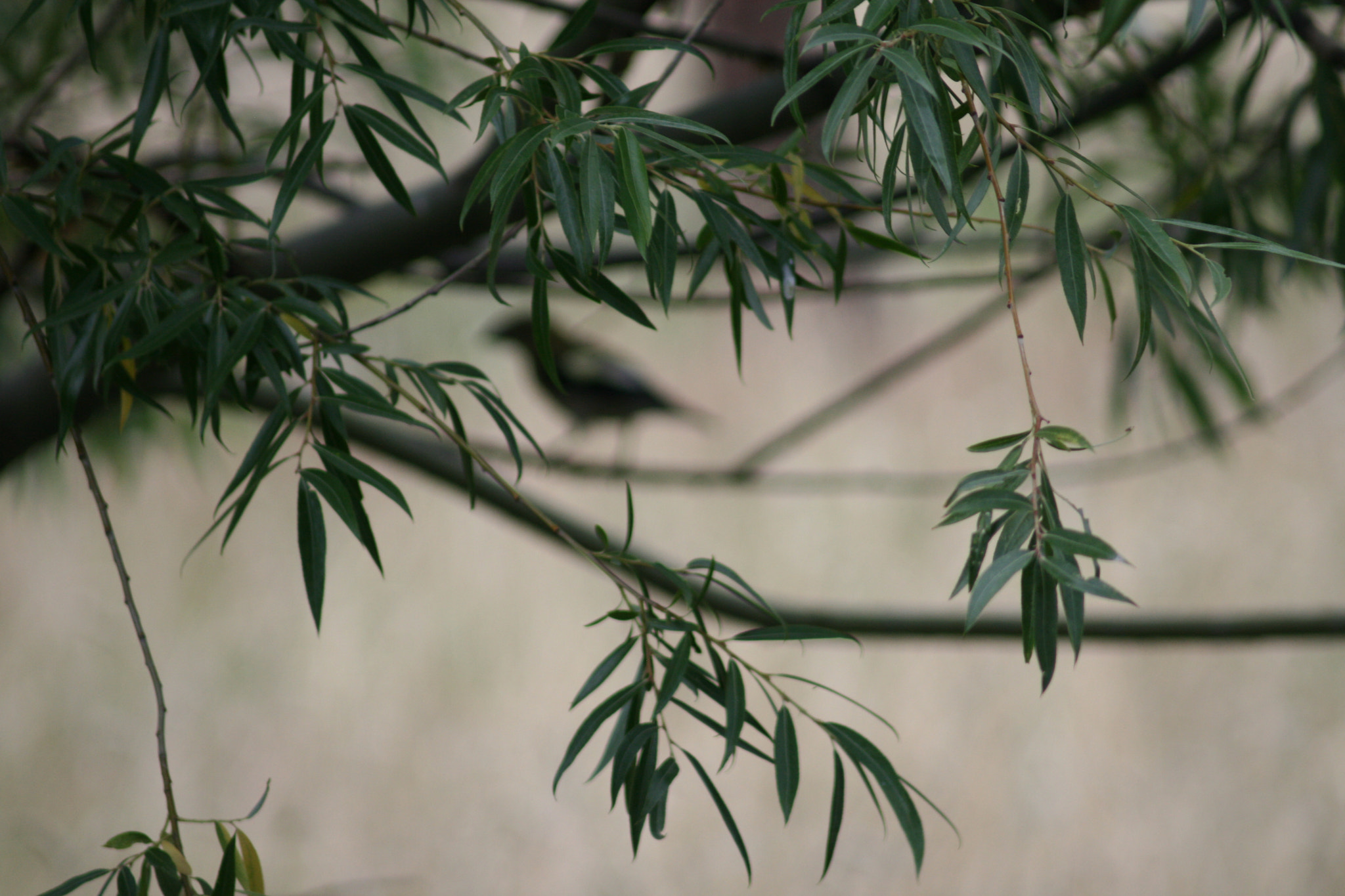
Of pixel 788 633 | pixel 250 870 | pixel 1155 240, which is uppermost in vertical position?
pixel 1155 240

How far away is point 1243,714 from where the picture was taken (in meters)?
2.91

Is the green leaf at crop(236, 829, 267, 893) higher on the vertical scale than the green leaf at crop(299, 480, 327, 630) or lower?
lower

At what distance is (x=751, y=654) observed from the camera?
2.50 metres

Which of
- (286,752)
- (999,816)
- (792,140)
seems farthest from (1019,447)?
(286,752)

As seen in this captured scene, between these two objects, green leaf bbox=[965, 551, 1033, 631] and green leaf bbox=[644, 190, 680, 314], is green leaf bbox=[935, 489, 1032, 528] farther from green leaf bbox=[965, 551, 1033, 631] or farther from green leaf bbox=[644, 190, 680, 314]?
green leaf bbox=[644, 190, 680, 314]

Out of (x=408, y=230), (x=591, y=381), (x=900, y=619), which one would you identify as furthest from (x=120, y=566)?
(x=591, y=381)

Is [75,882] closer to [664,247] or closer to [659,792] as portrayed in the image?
[659,792]

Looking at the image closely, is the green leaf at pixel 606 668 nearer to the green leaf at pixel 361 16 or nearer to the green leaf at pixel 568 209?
the green leaf at pixel 568 209

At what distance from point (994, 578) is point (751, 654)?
87.4 inches

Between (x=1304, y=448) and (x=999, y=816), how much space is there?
5.15 ft

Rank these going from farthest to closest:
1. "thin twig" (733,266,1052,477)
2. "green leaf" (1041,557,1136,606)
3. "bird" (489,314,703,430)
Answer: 1. "bird" (489,314,703,430)
2. "thin twig" (733,266,1052,477)
3. "green leaf" (1041,557,1136,606)

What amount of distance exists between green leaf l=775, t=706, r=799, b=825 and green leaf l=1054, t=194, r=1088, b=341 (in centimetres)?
19

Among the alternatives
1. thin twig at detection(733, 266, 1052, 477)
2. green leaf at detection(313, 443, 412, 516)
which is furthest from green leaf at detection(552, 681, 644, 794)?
thin twig at detection(733, 266, 1052, 477)

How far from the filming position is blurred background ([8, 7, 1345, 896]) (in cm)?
270
